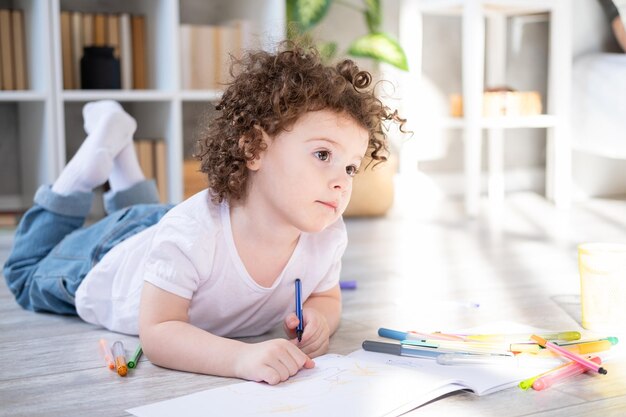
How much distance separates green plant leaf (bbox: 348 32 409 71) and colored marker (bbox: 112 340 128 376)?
169 cm

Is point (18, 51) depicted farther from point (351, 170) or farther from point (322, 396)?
point (322, 396)

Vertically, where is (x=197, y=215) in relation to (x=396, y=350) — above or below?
above

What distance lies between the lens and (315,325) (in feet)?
3.89

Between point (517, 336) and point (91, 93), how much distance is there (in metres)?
1.59

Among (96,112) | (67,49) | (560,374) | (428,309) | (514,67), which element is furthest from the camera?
(514,67)

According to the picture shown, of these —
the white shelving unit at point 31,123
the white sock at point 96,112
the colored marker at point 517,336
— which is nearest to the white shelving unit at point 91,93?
the white shelving unit at point 31,123

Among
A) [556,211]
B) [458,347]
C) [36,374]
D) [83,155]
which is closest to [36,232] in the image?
[83,155]

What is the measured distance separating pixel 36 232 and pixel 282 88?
71 centimetres

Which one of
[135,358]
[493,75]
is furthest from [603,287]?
[493,75]

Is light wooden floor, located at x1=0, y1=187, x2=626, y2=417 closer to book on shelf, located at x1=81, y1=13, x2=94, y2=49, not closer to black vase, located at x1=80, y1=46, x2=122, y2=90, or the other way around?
black vase, located at x1=80, y1=46, x2=122, y2=90

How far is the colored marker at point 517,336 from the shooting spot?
1.18 metres

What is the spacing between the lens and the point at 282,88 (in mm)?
1123

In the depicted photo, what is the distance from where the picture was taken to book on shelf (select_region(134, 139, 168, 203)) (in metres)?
2.61

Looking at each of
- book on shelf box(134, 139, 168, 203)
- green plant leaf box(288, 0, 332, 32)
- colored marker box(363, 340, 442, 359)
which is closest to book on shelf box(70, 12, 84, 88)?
book on shelf box(134, 139, 168, 203)
